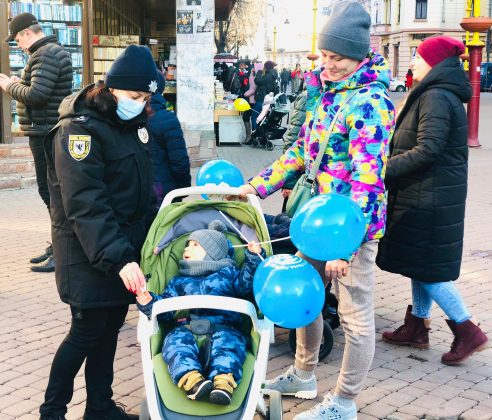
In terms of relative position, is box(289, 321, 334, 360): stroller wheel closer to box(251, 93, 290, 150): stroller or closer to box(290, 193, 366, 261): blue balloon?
box(290, 193, 366, 261): blue balloon

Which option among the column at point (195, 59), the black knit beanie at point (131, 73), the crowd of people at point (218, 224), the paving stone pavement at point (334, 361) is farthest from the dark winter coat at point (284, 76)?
the black knit beanie at point (131, 73)

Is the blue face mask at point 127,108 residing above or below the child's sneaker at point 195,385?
above

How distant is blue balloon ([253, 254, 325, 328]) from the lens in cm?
337

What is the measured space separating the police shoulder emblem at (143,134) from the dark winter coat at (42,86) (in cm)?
342

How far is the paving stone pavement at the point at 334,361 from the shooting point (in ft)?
14.5

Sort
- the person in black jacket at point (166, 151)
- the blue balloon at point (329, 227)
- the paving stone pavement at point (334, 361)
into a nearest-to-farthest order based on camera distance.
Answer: the blue balloon at point (329, 227), the paving stone pavement at point (334, 361), the person in black jacket at point (166, 151)

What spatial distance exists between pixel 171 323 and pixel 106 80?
121 centimetres

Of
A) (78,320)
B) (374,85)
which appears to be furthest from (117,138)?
(374,85)

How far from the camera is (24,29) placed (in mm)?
7148

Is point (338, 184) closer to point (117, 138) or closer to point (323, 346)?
point (117, 138)

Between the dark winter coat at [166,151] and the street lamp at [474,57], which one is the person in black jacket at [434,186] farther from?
the street lamp at [474,57]

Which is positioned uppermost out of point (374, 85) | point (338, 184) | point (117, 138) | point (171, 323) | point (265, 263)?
point (374, 85)

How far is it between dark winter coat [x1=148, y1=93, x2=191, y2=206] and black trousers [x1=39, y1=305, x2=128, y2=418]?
1770 millimetres

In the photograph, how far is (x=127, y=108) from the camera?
144 inches
